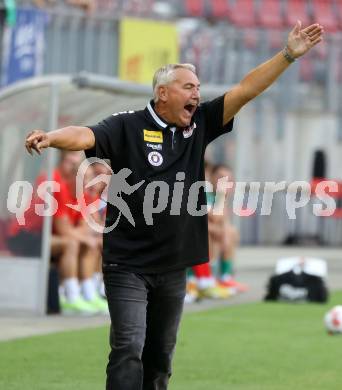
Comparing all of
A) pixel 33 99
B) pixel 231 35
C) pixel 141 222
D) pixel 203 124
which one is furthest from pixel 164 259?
pixel 231 35

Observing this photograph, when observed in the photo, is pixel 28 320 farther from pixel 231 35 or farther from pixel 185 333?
pixel 231 35

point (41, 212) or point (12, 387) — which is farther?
point (41, 212)

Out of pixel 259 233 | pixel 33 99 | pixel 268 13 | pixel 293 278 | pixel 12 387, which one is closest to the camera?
pixel 12 387

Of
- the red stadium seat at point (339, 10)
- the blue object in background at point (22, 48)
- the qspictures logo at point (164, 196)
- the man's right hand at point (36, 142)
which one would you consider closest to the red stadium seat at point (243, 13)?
the red stadium seat at point (339, 10)

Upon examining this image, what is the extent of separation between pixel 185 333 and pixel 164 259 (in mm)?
5472

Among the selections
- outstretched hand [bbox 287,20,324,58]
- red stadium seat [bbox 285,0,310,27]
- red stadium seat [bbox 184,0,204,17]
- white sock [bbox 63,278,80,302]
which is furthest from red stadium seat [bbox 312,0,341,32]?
outstretched hand [bbox 287,20,324,58]

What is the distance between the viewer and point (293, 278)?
53.0 feet

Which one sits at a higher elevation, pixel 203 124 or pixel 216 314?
pixel 203 124

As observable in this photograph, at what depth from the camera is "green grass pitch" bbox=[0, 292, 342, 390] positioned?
9.39 metres

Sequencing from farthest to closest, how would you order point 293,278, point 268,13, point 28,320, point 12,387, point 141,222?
point 268,13 → point 293,278 → point 28,320 → point 12,387 → point 141,222

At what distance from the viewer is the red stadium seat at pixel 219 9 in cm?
3102

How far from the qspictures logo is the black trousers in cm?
34

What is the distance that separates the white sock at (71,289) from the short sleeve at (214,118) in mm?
7102

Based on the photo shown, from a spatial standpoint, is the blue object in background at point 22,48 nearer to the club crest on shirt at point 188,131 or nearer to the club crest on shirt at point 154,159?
the club crest on shirt at point 188,131
